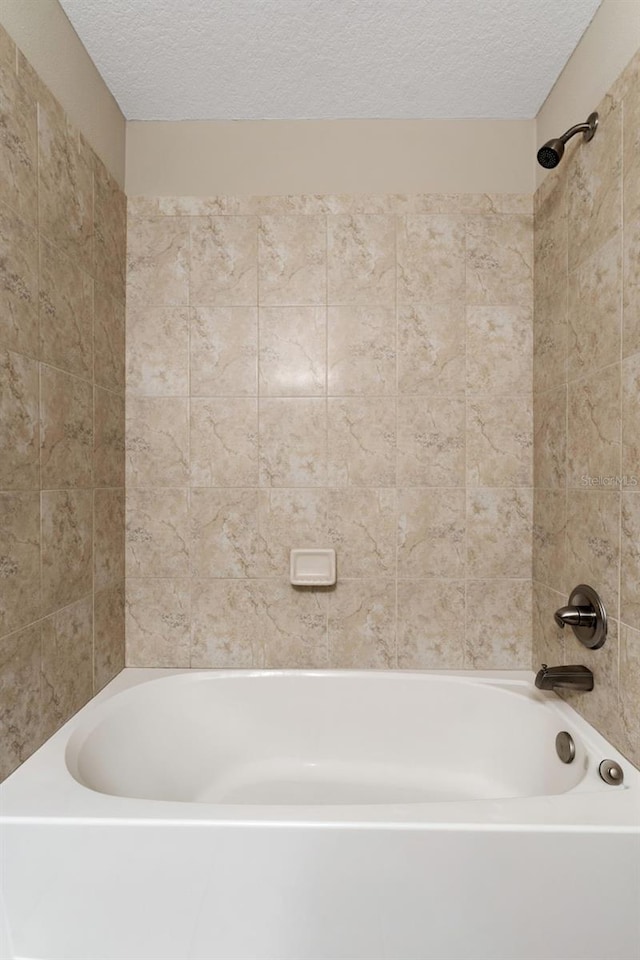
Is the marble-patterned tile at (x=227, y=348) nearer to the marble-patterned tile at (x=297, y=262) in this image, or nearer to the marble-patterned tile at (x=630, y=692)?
the marble-patterned tile at (x=297, y=262)

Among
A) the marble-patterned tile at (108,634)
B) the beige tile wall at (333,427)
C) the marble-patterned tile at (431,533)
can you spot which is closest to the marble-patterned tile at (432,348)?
the beige tile wall at (333,427)

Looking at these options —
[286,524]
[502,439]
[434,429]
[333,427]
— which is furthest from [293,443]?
[502,439]

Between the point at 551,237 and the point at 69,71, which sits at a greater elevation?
the point at 69,71

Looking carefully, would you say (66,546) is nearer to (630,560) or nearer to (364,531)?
(364,531)

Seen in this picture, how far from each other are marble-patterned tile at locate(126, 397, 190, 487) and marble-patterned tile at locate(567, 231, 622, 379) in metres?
1.32

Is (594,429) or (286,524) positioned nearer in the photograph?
(594,429)

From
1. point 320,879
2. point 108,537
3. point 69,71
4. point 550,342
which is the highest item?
point 69,71

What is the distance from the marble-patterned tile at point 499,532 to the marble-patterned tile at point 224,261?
1118mm

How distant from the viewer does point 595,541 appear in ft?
4.97

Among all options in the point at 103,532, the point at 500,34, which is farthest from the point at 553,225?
the point at 103,532

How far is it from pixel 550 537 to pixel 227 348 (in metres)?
1.31

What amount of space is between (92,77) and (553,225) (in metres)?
1.55

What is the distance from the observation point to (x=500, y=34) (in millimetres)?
1593

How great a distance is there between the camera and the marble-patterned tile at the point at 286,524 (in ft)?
6.57
